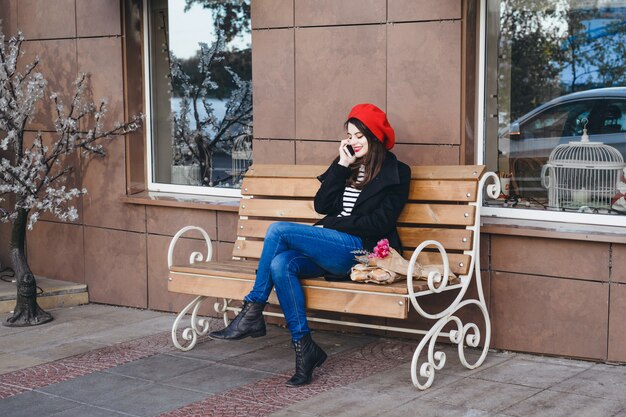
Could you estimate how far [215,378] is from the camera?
5.77 m

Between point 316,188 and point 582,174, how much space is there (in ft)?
5.81

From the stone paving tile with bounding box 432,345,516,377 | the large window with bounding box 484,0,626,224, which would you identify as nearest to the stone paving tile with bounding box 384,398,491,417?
the stone paving tile with bounding box 432,345,516,377

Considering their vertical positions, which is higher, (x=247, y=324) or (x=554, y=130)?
(x=554, y=130)

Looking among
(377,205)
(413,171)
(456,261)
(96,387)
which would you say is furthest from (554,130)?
(96,387)

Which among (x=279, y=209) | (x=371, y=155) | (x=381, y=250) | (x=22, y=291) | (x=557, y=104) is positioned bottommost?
(x=22, y=291)

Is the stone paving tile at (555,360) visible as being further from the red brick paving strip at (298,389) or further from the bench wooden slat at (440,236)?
the bench wooden slat at (440,236)

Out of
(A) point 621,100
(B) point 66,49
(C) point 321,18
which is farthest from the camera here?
(B) point 66,49

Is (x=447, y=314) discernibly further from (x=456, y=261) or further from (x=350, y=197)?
(x=350, y=197)

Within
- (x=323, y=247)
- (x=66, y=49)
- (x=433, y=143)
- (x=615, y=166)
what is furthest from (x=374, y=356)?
(x=66, y=49)

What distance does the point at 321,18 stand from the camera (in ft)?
22.5

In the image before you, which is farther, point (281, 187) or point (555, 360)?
point (281, 187)

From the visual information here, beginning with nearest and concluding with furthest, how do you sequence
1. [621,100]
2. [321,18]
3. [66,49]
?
[621,100]
[321,18]
[66,49]

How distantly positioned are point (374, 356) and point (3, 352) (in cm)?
256

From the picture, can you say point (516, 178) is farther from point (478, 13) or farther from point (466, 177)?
point (478, 13)
